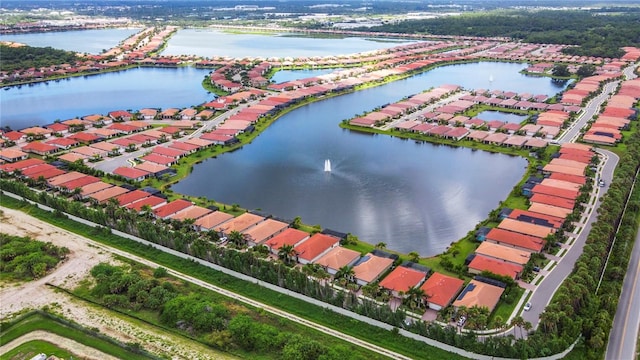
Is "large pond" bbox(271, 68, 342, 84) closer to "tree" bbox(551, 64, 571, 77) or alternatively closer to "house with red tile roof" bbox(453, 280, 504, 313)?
"tree" bbox(551, 64, 571, 77)

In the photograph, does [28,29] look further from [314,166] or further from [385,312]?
[385,312]

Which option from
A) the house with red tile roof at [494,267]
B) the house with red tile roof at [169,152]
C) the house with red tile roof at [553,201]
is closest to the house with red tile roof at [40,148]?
the house with red tile roof at [169,152]

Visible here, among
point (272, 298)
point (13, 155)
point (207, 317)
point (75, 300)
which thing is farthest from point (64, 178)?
point (272, 298)

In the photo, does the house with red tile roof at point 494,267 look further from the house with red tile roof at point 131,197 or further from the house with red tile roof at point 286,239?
the house with red tile roof at point 131,197

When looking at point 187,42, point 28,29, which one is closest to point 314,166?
point 187,42

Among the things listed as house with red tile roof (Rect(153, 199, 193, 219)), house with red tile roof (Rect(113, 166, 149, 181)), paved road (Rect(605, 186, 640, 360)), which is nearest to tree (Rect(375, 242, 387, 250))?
paved road (Rect(605, 186, 640, 360))

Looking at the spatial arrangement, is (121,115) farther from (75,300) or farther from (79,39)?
(79,39)
